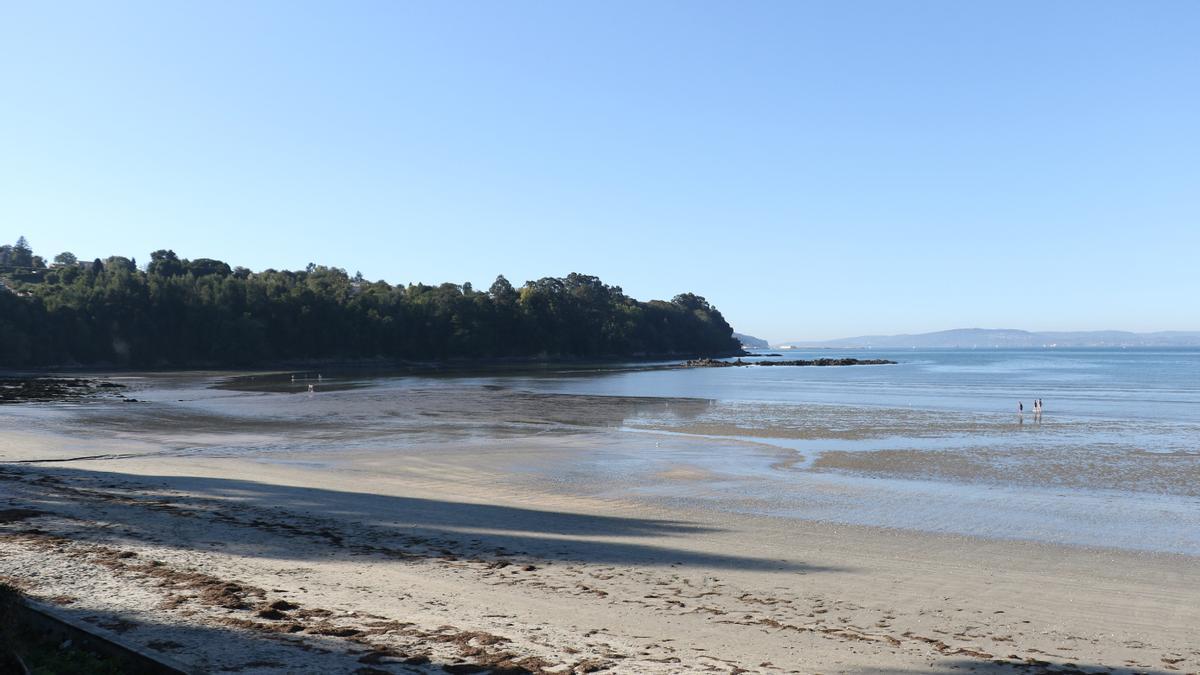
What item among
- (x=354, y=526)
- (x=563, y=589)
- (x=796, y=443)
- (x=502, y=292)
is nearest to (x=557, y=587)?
(x=563, y=589)

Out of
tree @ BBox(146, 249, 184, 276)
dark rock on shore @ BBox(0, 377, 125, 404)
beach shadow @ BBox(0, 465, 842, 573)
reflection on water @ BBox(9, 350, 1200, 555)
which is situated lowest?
reflection on water @ BBox(9, 350, 1200, 555)

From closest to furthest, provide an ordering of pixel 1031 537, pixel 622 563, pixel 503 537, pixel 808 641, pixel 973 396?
1. pixel 808 641
2. pixel 622 563
3. pixel 503 537
4. pixel 1031 537
5. pixel 973 396

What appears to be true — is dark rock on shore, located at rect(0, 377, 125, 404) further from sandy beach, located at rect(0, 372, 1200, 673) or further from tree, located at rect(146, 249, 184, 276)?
tree, located at rect(146, 249, 184, 276)

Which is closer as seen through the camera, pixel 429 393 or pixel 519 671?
pixel 519 671

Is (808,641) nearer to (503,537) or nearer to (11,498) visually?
(503,537)

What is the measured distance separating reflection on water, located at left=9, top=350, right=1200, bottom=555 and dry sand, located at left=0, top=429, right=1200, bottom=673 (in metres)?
3.11

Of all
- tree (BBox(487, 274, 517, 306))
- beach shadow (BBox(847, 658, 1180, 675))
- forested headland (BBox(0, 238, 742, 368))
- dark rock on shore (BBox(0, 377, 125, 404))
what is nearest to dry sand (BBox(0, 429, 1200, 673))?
beach shadow (BBox(847, 658, 1180, 675))

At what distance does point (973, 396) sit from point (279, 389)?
183ft

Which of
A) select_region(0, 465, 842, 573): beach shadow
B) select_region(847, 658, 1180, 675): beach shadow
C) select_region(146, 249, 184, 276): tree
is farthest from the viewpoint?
select_region(146, 249, 184, 276): tree

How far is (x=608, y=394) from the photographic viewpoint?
64875mm

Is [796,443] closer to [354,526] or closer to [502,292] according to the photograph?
[354,526]

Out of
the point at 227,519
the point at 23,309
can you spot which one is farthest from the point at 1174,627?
the point at 23,309

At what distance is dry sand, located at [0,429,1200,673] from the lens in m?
8.03

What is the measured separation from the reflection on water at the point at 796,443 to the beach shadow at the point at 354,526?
440 centimetres
